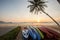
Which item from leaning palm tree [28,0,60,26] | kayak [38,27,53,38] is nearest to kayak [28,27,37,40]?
kayak [38,27,53,38]

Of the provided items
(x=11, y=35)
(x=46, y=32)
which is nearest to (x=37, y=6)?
(x=46, y=32)

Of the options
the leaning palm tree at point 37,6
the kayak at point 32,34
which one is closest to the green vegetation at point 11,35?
the kayak at point 32,34

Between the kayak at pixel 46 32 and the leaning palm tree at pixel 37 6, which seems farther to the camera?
the leaning palm tree at pixel 37 6

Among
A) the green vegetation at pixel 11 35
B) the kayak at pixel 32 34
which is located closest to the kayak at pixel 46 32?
the kayak at pixel 32 34

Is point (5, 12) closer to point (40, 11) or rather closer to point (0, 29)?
point (0, 29)

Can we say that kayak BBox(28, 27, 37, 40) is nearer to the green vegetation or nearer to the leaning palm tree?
the green vegetation

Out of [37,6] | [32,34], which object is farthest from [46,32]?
[37,6]

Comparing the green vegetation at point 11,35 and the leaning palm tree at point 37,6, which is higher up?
the leaning palm tree at point 37,6

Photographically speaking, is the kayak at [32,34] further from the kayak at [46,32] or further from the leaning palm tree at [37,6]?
the leaning palm tree at [37,6]

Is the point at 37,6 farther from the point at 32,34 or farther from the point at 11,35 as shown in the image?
the point at 11,35

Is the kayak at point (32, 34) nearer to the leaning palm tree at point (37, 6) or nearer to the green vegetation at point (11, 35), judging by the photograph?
the green vegetation at point (11, 35)

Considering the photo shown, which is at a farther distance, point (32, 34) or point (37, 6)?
point (37, 6)

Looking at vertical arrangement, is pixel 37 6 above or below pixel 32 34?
above

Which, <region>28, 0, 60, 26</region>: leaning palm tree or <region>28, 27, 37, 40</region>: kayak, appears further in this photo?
<region>28, 0, 60, 26</region>: leaning palm tree
